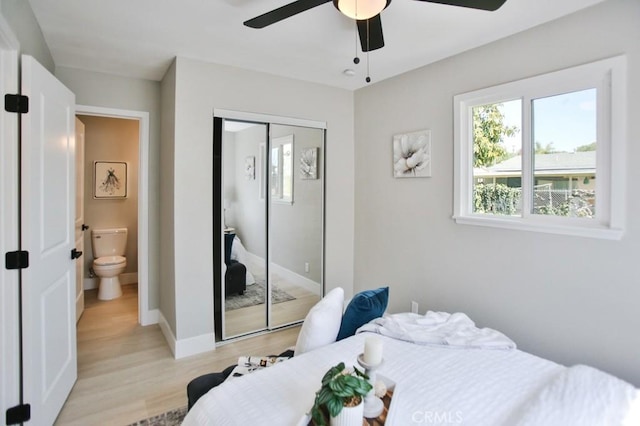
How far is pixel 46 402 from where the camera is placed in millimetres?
1979

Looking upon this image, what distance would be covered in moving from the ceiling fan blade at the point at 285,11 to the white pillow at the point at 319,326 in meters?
1.53

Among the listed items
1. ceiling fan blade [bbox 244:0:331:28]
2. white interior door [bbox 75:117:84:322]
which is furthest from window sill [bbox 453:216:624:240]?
white interior door [bbox 75:117:84:322]

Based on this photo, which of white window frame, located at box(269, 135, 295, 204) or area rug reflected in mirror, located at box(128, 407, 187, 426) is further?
white window frame, located at box(269, 135, 295, 204)

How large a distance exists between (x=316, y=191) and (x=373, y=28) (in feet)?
6.68

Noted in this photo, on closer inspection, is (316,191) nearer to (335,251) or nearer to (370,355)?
(335,251)

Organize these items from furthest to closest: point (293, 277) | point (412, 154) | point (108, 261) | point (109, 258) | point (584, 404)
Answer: point (109, 258)
point (108, 261)
point (293, 277)
point (412, 154)
point (584, 404)

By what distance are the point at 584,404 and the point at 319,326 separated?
114 centimetres

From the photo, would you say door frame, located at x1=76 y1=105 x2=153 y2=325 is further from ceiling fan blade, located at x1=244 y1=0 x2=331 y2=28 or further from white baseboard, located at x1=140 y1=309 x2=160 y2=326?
ceiling fan blade, located at x1=244 y1=0 x2=331 y2=28

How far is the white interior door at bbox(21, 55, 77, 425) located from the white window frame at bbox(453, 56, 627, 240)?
292cm

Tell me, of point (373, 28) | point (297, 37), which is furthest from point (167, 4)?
point (373, 28)

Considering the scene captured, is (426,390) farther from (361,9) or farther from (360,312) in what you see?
(361,9)

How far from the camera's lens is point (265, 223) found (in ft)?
11.3

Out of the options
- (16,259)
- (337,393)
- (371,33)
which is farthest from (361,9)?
(16,259)

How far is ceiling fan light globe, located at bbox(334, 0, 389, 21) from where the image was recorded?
166 cm
